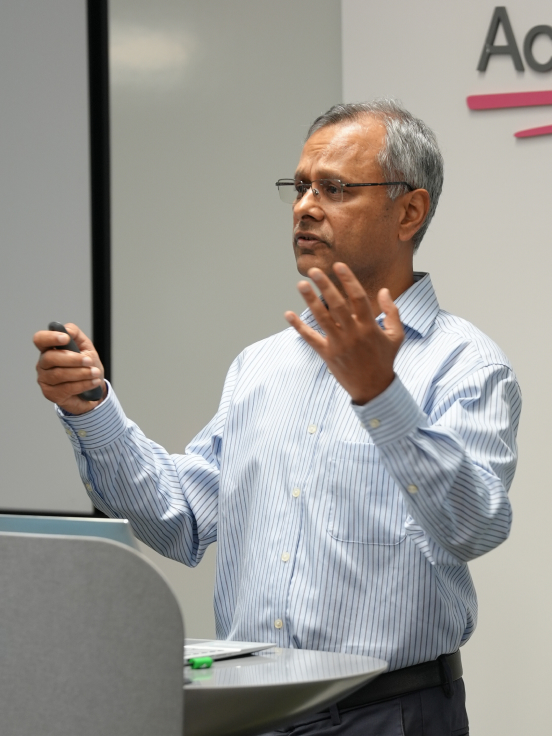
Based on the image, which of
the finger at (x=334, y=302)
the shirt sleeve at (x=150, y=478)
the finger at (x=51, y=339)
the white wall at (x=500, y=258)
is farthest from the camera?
the white wall at (x=500, y=258)

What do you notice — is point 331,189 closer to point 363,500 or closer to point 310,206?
point 310,206

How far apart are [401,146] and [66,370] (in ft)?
2.53

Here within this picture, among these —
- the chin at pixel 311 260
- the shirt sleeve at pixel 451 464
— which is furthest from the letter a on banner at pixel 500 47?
the shirt sleeve at pixel 451 464

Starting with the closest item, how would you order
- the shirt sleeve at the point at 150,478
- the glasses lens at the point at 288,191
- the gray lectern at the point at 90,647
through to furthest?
the gray lectern at the point at 90,647 → the shirt sleeve at the point at 150,478 → the glasses lens at the point at 288,191

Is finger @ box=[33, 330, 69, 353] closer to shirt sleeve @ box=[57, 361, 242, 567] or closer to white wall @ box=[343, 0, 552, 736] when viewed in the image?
shirt sleeve @ box=[57, 361, 242, 567]

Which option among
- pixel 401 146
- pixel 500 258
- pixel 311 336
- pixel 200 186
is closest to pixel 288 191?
pixel 401 146

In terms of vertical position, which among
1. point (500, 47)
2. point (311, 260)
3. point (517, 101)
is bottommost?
point (311, 260)

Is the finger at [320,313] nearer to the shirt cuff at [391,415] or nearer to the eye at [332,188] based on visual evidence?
the shirt cuff at [391,415]

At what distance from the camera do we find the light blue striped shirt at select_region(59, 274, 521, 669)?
49.3 inches

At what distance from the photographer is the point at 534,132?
8.49 feet

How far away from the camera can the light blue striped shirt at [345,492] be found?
125cm

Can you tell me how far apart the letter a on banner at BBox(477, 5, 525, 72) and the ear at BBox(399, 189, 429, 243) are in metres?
1.09

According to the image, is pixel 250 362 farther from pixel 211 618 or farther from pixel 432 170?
pixel 211 618

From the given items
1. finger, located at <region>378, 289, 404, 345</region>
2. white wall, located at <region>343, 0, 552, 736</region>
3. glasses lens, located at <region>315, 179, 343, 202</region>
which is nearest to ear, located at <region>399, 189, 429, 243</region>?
glasses lens, located at <region>315, 179, 343, 202</region>
